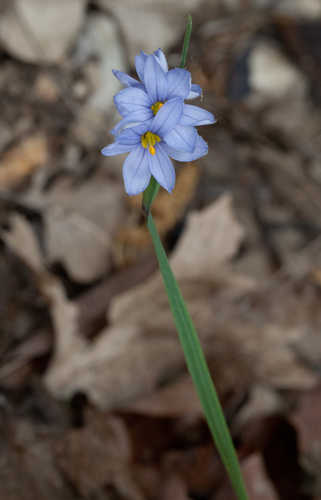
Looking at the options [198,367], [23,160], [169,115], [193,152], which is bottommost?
[198,367]

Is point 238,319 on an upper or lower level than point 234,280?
lower

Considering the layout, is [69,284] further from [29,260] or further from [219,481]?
[219,481]

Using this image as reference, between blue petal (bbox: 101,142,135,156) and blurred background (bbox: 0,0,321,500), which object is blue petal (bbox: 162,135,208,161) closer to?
blue petal (bbox: 101,142,135,156)

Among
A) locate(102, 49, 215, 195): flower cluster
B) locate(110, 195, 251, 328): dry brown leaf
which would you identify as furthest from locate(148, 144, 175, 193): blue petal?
locate(110, 195, 251, 328): dry brown leaf

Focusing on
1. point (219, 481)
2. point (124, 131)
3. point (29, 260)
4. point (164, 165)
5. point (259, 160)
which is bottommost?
point (219, 481)

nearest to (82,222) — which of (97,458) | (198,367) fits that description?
(97,458)

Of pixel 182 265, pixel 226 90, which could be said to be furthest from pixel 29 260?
pixel 226 90

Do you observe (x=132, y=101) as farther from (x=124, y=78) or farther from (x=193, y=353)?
(x=193, y=353)
